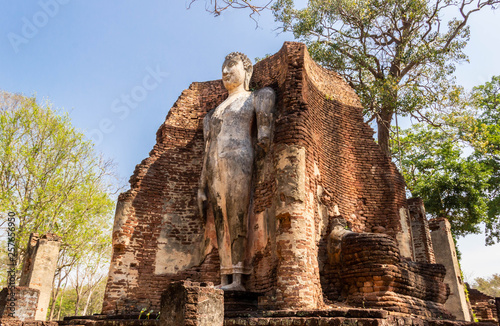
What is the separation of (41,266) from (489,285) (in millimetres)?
37425

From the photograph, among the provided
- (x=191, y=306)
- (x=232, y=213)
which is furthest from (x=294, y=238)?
(x=191, y=306)

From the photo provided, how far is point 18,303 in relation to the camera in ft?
30.0

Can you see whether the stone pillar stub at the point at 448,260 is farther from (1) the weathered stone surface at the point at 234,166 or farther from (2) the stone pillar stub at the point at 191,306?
(2) the stone pillar stub at the point at 191,306

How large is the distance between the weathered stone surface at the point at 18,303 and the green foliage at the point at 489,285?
36.7 metres

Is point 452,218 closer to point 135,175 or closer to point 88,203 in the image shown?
point 135,175

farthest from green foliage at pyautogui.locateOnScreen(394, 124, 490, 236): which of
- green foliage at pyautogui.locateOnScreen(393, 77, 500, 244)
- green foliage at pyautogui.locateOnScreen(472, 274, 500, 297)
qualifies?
green foliage at pyautogui.locateOnScreen(472, 274, 500, 297)

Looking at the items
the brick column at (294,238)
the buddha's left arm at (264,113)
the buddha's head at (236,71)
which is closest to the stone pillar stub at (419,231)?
the brick column at (294,238)

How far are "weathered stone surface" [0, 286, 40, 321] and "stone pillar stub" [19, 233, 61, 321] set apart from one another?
307 cm

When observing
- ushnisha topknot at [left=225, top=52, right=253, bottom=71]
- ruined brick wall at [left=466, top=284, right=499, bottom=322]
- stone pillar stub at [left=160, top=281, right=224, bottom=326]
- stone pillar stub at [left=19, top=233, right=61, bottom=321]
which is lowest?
stone pillar stub at [left=160, top=281, right=224, bottom=326]

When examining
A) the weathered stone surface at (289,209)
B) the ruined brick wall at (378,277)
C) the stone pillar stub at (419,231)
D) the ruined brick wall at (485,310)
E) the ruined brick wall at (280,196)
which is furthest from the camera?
the ruined brick wall at (485,310)

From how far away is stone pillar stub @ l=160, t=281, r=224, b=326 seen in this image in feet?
13.5

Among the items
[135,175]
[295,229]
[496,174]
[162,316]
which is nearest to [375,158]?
[295,229]

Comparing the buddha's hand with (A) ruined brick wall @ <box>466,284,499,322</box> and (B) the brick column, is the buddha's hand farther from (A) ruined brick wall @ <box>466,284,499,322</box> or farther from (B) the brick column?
(A) ruined brick wall @ <box>466,284,499,322</box>

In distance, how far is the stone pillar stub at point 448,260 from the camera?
12969 mm
